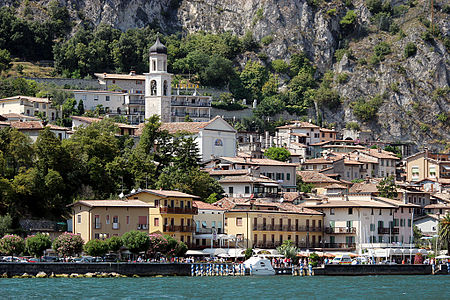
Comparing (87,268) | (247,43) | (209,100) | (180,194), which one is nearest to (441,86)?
(247,43)

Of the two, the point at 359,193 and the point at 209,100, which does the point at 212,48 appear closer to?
the point at 209,100

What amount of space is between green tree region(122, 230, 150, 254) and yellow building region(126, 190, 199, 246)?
695 centimetres

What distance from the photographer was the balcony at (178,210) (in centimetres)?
9856

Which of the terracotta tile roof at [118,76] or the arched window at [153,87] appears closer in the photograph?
the arched window at [153,87]

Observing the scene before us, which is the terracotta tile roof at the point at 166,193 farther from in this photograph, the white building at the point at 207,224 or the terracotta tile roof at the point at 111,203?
the white building at the point at 207,224

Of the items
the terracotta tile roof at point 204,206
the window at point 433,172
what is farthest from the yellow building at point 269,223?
the window at point 433,172

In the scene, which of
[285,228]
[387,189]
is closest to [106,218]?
[285,228]

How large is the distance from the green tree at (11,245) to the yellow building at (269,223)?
2162 cm

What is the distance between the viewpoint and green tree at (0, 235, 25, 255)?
8938cm

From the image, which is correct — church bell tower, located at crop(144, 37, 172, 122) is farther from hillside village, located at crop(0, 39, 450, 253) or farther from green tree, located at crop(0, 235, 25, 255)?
green tree, located at crop(0, 235, 25, 255)

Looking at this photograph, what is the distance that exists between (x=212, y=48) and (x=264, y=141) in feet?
95.5

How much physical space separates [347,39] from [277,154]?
184 feet

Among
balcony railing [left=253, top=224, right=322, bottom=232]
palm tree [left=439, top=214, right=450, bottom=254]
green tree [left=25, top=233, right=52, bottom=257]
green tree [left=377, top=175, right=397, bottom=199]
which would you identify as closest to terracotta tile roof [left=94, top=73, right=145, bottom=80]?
green tree [left=377, top=175, right=397, bottom=199]

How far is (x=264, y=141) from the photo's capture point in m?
154
